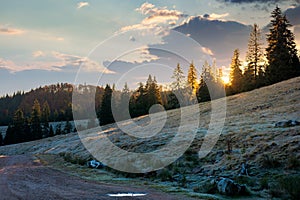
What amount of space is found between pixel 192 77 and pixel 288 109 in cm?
4655

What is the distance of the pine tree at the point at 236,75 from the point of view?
62.1 metres

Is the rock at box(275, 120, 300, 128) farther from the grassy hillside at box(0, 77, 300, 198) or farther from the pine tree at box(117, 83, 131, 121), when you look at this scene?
the pine tree at box(117, 83, 131, 121)

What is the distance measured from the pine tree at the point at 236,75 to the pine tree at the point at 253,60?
2.68 metres

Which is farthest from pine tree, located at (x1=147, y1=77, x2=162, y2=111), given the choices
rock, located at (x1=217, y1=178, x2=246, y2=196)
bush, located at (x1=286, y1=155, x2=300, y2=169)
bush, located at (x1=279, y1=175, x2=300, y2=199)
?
bush, located at (x1=279, y1=175, x2=300, y2=199)

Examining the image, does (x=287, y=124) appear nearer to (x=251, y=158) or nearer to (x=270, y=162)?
(x=251, y=158)

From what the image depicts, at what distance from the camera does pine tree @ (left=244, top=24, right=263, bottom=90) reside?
191ft

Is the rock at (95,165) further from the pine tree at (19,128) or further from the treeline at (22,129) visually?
the pine tree at (19,128)

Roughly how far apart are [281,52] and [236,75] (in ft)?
48.9

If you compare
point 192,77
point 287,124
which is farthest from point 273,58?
point 287,124

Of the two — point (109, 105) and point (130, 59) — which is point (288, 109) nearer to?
point (130, 59)

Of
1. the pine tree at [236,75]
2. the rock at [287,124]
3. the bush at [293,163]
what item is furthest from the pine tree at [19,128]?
the bush at [293,163]

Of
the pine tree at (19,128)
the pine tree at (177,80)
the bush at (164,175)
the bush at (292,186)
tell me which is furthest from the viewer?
the pine tree at (19,128)

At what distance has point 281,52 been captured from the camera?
1971 inches

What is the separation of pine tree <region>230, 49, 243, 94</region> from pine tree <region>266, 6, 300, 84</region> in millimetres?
8858
